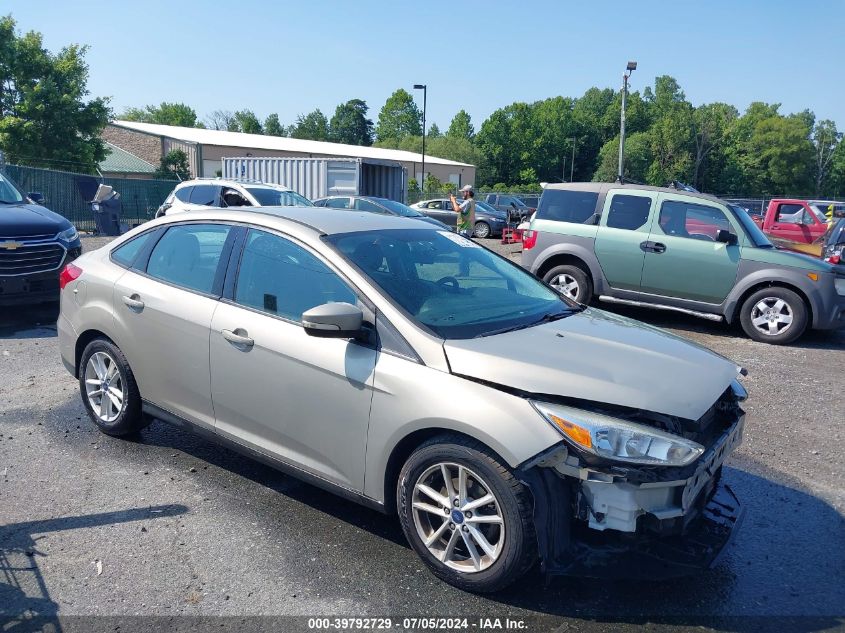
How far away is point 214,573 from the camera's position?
3365mm

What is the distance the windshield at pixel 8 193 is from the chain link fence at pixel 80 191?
9.50m

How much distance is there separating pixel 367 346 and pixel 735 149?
94508 millimetres

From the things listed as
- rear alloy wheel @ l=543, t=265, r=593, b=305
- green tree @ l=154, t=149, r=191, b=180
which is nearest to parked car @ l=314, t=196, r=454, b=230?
rear alloy wheel @ l=543, t=265, r=593, b=305

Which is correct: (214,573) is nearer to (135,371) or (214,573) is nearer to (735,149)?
(135,371)

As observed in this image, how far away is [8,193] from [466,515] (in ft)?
30.8

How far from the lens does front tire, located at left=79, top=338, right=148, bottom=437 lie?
185 inches

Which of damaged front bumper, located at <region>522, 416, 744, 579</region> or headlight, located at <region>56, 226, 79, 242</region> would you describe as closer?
damaged front bumper, located at <region>522, 416, 744, 579</region>

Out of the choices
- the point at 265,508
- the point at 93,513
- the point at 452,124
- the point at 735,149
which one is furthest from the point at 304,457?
the point at 452,124

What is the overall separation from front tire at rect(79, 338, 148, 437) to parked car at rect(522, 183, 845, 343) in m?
6.74

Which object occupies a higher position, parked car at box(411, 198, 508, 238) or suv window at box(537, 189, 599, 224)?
suv window at box(537, 189, 599, 224)

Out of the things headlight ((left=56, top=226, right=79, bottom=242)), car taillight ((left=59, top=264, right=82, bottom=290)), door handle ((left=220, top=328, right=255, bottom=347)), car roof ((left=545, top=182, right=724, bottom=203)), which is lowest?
headlight ((left=56, top=226, right=79, bottom=242))

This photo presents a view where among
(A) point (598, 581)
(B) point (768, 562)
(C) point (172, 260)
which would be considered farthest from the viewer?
(C) point (172, 260)

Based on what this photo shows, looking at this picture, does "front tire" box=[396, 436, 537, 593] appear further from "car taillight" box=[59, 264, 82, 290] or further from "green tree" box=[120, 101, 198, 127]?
"green tree" box=[120, 101, 198, 127]

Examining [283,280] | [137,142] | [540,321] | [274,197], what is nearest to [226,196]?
[274,197]
